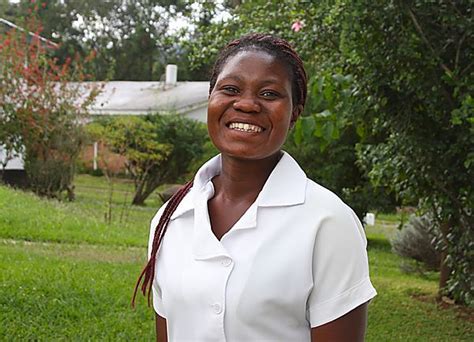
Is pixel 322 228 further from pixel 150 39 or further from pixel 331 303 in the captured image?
pixel 150 39

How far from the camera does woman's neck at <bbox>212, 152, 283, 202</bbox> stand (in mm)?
1823

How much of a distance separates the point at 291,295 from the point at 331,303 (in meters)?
0.09

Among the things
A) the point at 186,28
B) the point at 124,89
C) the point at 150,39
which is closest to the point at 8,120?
the point at 186,28

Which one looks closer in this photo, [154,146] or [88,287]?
[88,287]

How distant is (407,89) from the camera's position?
6090mm

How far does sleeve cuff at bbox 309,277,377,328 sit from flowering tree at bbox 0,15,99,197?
14150 mm

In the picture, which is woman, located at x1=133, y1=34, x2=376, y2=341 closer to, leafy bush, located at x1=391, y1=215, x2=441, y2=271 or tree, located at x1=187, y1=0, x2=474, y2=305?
tree, located at x1=187, y1=0, x2=474, y2=305

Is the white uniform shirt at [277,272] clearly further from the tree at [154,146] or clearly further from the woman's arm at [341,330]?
the tree at [154,146]

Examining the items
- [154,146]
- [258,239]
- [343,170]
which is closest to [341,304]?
[258,239]

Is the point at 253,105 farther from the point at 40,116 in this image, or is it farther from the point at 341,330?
the point at 40,116

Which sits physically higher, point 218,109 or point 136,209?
point 218,109

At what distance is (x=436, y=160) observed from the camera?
633 cm

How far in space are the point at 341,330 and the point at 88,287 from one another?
5.18 metres

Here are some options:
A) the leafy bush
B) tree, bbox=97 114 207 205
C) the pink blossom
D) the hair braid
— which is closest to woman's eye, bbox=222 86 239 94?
the hair braid
